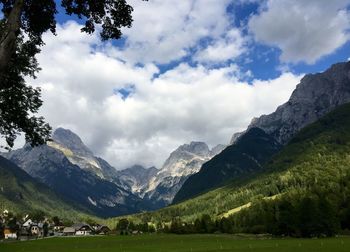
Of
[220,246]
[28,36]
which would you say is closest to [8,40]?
[28,36]

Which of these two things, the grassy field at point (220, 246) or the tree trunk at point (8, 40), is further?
the grassy field at point (220, 246)

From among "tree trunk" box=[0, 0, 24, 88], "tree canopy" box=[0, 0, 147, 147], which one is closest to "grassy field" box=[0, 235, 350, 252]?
"tree canopy" box=[0, 0, 147, 147]

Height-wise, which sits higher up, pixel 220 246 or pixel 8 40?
pixel 8 40

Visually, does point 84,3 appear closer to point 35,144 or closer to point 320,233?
point 35,144

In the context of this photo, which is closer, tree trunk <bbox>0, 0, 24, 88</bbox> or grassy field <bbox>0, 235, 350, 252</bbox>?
tree trunk <bbox>0, 0, 24, 88</bbox>

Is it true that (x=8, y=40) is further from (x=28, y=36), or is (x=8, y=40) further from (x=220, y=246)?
(x=220, y=246)

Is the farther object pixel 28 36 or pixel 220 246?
pixel 220 246

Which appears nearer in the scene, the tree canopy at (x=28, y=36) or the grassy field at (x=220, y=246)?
the tree canopy at (x=28, y=36)

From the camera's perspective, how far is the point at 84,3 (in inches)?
824

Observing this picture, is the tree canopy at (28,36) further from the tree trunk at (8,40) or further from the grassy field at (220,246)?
the grassy field at (220,246)

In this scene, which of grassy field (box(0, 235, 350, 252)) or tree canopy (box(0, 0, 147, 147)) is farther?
grassy field (box(0, 235, 350, 252))

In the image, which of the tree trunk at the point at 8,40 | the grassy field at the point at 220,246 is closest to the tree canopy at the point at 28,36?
the tree trunk at the point at 8,40

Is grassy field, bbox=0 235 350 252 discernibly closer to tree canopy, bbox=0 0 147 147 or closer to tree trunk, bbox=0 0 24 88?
tree canopy, bbox=0 0 147 147

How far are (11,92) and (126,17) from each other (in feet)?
45.2
